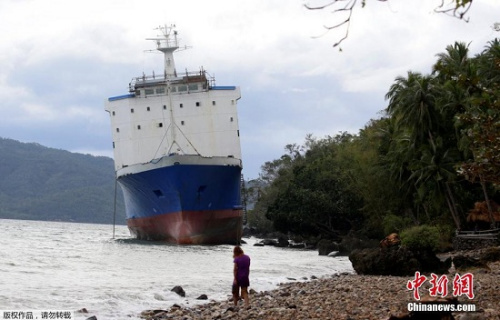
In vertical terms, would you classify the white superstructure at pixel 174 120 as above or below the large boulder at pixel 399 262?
above

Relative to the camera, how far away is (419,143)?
34.3 metres

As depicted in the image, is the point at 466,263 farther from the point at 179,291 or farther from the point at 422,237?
the point at 422,237

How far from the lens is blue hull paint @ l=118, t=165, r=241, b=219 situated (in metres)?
39.4

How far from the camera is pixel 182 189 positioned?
3931 cm

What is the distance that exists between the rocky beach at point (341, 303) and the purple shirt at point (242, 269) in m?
0.44

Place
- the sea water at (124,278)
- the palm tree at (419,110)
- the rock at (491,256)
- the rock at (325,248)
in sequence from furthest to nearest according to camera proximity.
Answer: the rock at (325,248)
the palm tree at (419,110)
the rock at (491,256)
the sea water at (124,278)

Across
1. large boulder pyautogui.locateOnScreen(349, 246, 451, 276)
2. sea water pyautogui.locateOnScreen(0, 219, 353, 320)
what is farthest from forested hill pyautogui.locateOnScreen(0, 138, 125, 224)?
large boulder pyautogui.locateOnScreen(349, 246, 451, 276)

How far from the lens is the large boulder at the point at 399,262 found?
18703mm

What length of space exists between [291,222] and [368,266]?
29.3 metres

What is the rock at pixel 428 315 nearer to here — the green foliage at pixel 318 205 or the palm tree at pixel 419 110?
the palm tree at pixel 419 110

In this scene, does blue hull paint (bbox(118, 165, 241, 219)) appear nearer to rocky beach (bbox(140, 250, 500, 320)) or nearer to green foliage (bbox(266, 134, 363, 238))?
green foliage (bbox(266, 134, 363, 238))

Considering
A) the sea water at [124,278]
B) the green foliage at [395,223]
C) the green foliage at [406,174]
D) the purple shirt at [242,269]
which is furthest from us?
the green foliage at [395,223]

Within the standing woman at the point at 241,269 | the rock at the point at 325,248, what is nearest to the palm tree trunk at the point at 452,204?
the rock at the point at 325,248

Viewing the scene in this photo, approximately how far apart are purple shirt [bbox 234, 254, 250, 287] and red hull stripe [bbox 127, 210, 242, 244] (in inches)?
1039
